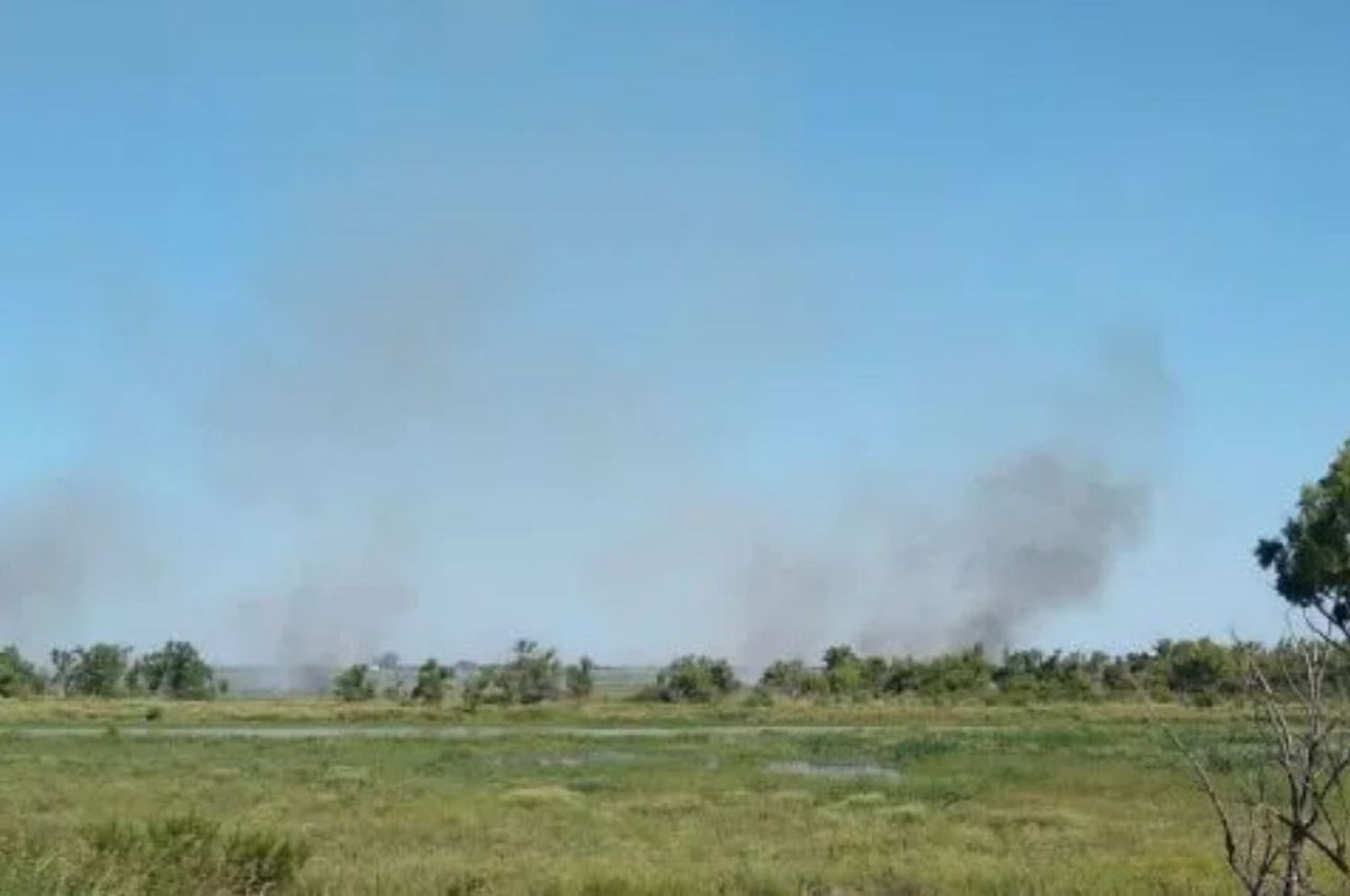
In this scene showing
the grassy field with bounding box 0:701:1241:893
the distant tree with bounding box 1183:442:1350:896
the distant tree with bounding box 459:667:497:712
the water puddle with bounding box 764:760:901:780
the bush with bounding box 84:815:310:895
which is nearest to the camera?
the distant tree with bounding box 1183:442:1350:896

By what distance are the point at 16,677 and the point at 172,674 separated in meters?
14.9

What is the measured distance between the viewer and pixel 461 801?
30.4m

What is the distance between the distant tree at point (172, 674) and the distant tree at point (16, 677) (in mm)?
7891

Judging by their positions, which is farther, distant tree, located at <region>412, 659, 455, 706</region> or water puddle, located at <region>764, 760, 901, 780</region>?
distant tree, located at <region>412, 659, 455, 706</region>

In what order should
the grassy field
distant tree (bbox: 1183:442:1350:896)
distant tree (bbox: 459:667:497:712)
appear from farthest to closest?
1. distant tree (bbox: 459:667:497:712)
2. the grassy field
3. distant tree (bbox: 1183:442:1350:896)

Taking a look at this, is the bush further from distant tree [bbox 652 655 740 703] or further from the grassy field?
distant tree [bbox 652 655 740 703]

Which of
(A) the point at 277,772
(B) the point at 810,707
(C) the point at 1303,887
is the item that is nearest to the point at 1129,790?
(A) the point at 277,772

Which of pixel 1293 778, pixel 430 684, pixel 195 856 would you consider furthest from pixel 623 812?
pixel 430 684

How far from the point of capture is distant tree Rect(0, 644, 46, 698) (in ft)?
357

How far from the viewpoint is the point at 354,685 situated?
111m

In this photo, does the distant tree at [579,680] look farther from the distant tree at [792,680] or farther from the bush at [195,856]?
the bush at [195,856]

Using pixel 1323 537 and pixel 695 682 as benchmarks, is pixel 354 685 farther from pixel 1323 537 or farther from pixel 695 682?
pixel 1323 537

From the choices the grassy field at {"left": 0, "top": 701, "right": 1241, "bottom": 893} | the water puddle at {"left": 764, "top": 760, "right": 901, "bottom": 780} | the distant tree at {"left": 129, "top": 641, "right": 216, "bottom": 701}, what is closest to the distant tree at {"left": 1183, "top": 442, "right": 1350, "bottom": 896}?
the grassy field at {"left": 0, "top": 701, "right": 1241, "bottom": 893}

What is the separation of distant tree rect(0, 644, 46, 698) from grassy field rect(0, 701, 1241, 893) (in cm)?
5247
